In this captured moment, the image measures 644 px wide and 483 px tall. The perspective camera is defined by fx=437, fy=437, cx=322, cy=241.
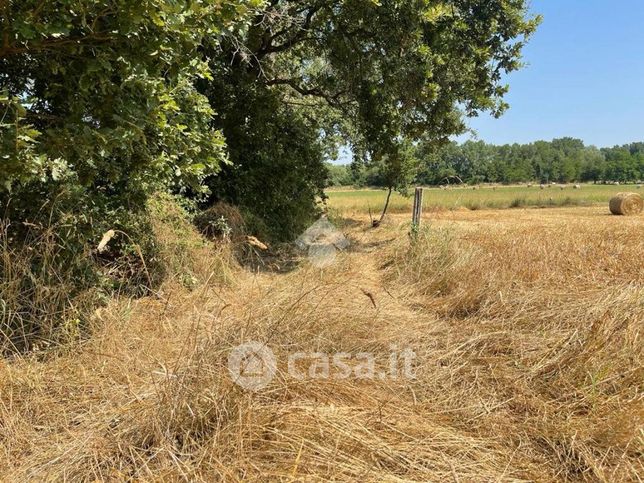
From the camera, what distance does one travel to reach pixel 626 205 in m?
22.1

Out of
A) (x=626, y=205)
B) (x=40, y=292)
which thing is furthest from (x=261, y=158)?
(x=626, y=205)

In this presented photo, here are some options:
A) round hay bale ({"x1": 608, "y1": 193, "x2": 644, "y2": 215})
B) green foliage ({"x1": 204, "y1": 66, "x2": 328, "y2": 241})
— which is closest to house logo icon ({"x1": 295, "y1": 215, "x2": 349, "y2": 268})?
green foliage ({"x1": 204, "y1": 66, "x2": 328, "y2": 241})

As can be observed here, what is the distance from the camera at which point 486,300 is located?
457cm

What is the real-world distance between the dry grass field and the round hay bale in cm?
2156

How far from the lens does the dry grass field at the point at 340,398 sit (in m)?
2.13

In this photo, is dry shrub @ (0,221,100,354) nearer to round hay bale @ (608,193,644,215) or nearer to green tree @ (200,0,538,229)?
green tree @ (200,0,538,229)

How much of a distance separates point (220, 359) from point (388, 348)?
1.48 m

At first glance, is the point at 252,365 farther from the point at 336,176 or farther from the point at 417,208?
the point at 336,176

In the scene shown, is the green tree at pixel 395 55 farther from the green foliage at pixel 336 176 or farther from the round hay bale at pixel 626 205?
the round hay bale at pixel 626 205

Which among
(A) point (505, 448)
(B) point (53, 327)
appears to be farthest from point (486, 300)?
(B) point (53, 327)

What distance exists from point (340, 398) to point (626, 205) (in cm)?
2484

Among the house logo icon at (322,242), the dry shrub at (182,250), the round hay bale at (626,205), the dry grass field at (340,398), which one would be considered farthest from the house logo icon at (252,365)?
the round hay bale at (626,205)

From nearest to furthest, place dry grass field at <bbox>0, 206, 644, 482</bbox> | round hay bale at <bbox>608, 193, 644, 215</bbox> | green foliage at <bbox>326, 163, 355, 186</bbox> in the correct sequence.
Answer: dry grass field at <bbox>0, 206, 644, 482</bbox>
green foliage at <bbox>326, 163, 355, 186</bbox>
round hay bale at <bbox>608, 193, 644, 215</bbox>

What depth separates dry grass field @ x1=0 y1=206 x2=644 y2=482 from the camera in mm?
2135
